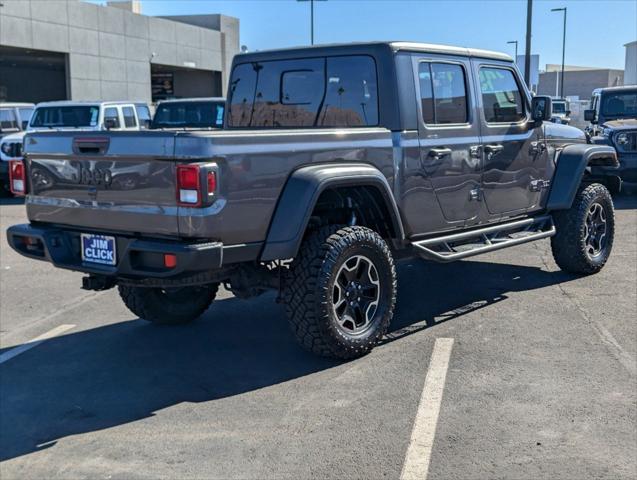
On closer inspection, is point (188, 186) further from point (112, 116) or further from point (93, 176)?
point (112, 116)

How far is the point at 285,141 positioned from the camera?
4.86 meters

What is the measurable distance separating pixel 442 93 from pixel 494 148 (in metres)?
0.77

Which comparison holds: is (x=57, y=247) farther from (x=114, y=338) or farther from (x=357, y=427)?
(x=357, y=427)

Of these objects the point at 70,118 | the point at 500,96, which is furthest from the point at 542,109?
the point at 70,118

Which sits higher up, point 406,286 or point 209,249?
point 209,249

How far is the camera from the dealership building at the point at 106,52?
3266 centimetres

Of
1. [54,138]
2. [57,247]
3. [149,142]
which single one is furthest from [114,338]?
[149,142]

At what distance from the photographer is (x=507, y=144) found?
682cm

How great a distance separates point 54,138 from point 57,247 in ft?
2.36

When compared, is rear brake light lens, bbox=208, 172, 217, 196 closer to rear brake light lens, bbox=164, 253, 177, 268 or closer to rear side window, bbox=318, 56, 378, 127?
rear brake light lens, bbox=164, 253, 177, 268

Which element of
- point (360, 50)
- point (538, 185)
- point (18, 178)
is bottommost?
point (538, 185)

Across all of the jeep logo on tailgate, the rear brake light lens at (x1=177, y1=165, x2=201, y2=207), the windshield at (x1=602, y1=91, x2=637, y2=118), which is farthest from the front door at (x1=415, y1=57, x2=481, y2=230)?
the windshield at (x1=602, y1=91, x2=637, y2=118)

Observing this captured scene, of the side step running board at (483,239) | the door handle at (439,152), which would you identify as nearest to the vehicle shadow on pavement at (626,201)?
the side step running board at (483,239)

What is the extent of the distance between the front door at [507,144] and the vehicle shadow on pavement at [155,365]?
2.96 ft
